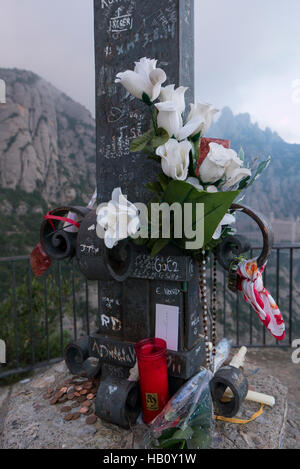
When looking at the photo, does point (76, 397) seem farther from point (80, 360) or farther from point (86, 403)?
point (80, 360)

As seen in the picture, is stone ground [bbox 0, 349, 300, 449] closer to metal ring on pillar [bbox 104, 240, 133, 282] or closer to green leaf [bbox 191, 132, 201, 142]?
metal ring on pillar [bbox 104, 240, 133, 282]

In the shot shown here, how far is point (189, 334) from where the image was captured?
6.21 ft

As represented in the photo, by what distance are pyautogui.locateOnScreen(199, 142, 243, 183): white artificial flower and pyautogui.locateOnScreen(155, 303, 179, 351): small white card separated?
828 mm

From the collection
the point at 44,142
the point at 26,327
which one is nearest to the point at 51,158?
the point at 44,142

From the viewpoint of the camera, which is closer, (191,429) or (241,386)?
(191,429)

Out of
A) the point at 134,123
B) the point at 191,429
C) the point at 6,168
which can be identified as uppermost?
the point at 6,168

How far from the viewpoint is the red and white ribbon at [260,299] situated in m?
1.69

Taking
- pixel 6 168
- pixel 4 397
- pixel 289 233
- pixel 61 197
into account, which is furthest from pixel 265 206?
pixel 4 397

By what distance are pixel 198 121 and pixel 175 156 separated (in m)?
0.25

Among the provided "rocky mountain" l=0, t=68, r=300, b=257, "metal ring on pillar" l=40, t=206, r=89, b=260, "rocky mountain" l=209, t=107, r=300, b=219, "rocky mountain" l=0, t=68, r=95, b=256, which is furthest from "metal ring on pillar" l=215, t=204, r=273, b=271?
"rocky mountain" l=209, t=107, r=300, b=219

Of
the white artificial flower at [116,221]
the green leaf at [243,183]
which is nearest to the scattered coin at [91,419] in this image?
the white artificial flower at [116,221]

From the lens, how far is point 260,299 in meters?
1.73

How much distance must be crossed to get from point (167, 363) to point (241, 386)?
448 millimetres
